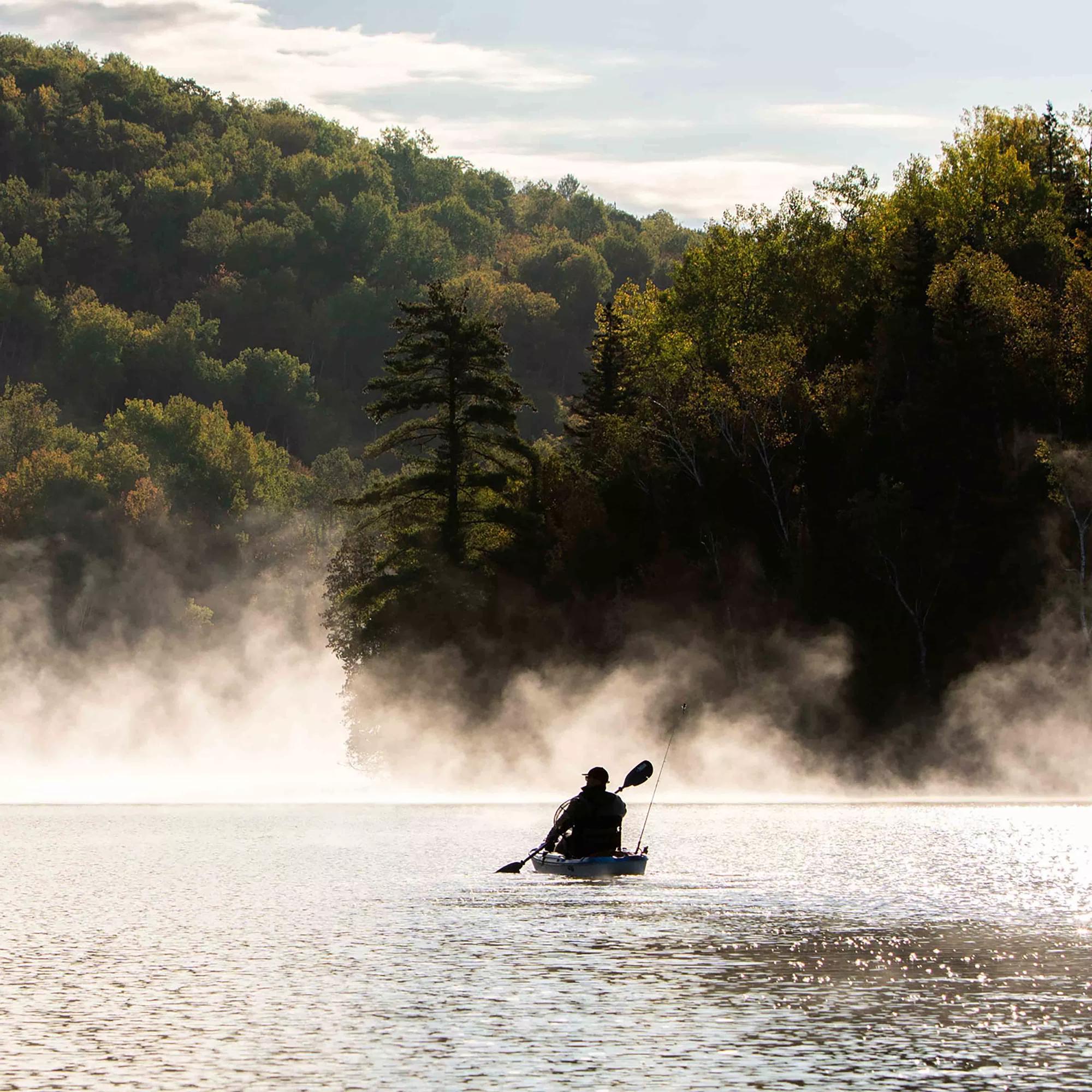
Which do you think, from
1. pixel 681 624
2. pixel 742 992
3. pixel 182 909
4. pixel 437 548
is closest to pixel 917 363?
pixel 681 624

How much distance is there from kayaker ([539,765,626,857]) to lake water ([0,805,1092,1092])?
0.86 metres

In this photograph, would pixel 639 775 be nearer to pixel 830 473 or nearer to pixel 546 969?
pixel 546 969

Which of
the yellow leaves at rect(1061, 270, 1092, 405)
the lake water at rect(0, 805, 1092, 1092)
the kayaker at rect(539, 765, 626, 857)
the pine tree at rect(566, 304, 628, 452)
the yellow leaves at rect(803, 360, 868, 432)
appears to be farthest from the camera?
the pine tree at rect(566, 304, 628, 452)

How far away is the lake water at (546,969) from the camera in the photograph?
20.6 metres

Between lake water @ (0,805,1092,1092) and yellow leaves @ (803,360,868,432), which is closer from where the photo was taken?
lake water @ (0,805,1092,1092)

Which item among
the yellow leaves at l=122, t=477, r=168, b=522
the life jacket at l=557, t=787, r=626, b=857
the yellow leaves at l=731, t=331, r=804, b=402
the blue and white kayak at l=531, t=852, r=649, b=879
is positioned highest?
the yellow leaves at l=122, t=477, r=168, b=522

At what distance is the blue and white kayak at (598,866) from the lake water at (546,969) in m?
0.34

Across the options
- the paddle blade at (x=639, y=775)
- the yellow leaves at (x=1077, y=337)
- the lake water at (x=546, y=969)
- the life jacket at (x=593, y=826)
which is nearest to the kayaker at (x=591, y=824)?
the life jacket at (x=593, y=826)

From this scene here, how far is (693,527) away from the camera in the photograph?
93.3 m

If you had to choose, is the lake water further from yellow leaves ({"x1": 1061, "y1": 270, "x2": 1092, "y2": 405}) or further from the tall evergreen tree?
the tall evergreen tree

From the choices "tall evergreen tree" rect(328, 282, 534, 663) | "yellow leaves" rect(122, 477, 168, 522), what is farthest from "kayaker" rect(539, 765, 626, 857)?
"yellow leaves" rect(122, 477, 168, 522)

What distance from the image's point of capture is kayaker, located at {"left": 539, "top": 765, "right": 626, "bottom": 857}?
41688 mm

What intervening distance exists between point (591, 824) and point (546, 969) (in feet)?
46.6

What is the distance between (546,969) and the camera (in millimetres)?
27656
